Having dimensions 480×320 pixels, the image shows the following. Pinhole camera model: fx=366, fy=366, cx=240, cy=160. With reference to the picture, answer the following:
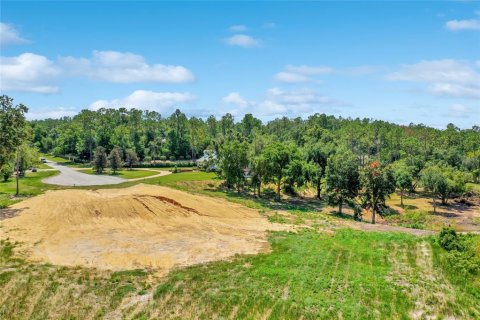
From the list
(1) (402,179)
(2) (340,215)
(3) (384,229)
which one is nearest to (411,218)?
(2) (340,215)

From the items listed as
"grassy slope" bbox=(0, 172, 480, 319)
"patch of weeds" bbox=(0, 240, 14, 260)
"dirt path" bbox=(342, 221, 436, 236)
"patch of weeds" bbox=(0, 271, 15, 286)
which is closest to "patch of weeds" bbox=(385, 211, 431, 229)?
"dirt path" bbox=(342, 221, 436, 236)

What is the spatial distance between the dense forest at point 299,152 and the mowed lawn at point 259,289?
23.8m

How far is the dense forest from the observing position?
55562 mm

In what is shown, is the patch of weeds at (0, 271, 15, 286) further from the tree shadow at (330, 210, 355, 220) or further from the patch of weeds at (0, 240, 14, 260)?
the tree shadow at (330, 210, 355, 220)

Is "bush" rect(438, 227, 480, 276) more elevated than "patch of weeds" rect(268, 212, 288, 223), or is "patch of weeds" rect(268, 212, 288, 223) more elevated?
"bush" rect(438, 227, 480, 276)

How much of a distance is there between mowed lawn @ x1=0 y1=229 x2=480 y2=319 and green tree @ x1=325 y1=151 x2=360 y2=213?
22.3 meters

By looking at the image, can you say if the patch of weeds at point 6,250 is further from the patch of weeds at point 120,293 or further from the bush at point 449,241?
the bush at point 449,241

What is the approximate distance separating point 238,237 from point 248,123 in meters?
133

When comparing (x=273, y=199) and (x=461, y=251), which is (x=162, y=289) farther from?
(x=273, y=199)

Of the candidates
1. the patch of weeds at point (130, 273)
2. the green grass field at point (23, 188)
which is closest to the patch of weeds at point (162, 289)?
the patch of weeds at point (130, 273)

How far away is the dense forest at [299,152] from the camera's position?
55562 mm

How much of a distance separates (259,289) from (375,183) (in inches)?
1235

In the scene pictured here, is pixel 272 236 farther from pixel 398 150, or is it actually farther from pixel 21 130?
Answer: pixel 398 150

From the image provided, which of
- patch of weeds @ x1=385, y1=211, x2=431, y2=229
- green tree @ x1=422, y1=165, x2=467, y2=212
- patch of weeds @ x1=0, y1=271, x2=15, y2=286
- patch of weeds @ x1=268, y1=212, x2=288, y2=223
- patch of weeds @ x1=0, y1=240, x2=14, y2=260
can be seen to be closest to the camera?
patch of weeds @ x1=0, y1=271, x2=15, y2=286
